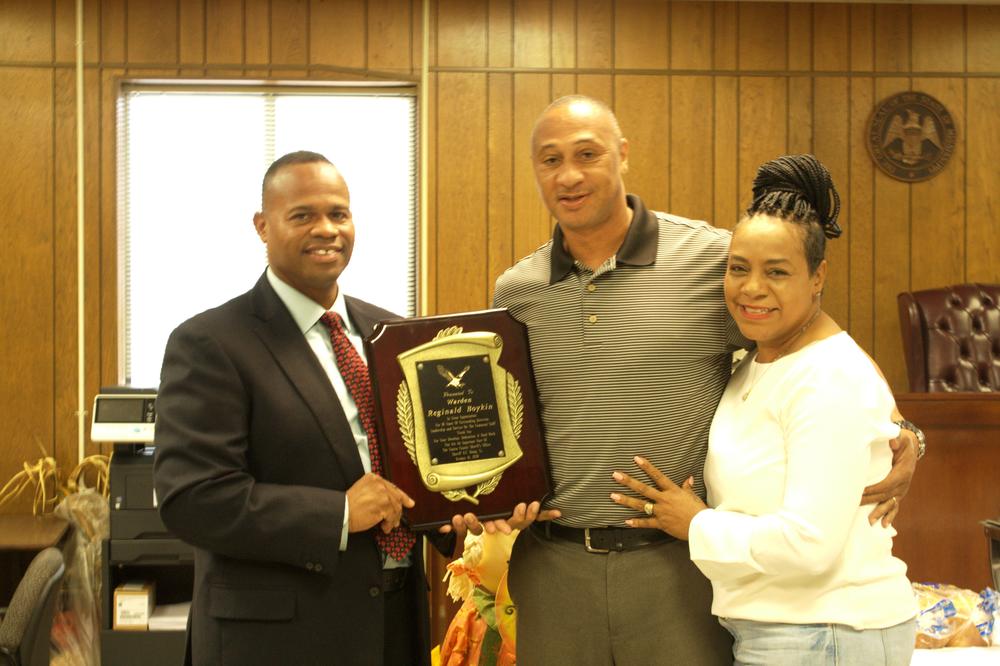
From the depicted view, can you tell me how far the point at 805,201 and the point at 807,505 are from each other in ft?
1.79

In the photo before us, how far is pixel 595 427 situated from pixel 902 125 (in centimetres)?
340

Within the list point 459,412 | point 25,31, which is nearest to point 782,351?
Result: point 459,412

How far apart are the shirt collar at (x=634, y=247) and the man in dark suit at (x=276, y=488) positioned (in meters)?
0.47

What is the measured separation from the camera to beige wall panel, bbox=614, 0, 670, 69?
15.0 ft

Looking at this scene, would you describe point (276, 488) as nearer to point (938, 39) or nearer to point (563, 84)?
point (563, 84)

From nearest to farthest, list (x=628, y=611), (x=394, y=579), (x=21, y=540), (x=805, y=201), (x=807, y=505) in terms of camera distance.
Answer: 1. (x=807, y=505)
2. (x=805, y=201)
3. (x=628, y=611)
4. (x=394, y=579)
5. (x=21, y=540)

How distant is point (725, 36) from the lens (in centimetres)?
459

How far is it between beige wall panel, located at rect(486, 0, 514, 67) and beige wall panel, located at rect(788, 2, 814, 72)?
119cm

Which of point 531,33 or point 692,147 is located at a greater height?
point 531,33

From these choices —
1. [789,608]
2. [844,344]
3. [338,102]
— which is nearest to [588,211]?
[844,344]

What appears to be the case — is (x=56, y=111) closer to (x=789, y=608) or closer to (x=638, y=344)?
(x=638, y=344)

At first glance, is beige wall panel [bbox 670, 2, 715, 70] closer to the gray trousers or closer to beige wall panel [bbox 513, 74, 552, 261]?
beige wall panel [bbox 513, 74, 552, 261]

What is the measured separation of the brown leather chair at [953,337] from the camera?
4020 millimetres

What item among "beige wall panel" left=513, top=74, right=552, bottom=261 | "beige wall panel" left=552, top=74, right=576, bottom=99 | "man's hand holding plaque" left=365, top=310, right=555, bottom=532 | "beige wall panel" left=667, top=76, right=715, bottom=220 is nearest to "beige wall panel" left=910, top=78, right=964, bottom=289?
"beige wall panel" left=667, top=76, right=715, bottom=220
